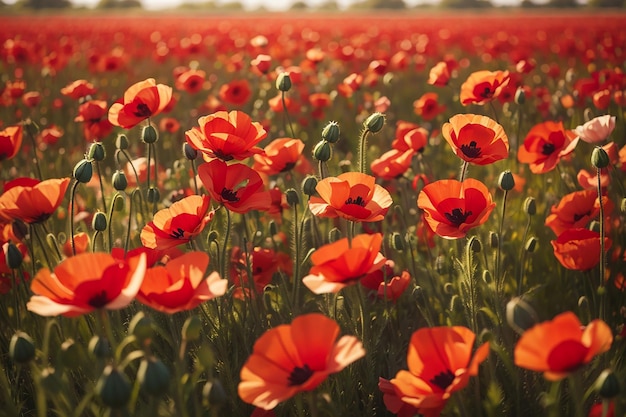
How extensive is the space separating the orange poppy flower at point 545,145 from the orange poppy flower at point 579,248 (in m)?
0.47

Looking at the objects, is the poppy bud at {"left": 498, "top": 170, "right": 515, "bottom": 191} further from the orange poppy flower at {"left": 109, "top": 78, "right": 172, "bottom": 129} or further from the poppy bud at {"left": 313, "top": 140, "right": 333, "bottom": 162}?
the orange poppy flower at {"left": 109, "top": 78, "right": 172, "bottom": 129}

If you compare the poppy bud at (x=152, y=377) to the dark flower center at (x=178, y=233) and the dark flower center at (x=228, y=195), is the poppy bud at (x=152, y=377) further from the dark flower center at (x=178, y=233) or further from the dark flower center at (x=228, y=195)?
the dark flower center at (x=228, y=195)

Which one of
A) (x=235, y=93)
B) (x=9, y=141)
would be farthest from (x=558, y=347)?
(x=235, y=93)

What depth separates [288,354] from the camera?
1.03 m

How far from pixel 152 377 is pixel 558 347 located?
636 mm

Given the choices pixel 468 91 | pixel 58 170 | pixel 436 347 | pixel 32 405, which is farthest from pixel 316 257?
pixel 58 170

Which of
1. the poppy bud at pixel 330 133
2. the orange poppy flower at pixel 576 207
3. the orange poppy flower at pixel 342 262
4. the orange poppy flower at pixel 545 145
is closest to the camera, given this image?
the orange poppy flower at pixel 342 262

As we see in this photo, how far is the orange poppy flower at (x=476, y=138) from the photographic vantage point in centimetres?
156

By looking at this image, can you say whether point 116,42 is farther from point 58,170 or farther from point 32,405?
point 32,405

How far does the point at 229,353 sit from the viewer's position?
1634mm

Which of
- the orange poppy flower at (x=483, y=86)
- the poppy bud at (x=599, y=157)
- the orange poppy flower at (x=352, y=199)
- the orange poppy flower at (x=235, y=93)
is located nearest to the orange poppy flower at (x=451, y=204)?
the orange poppy flower at (x=352, y=199)

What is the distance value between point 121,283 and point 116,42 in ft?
27.5

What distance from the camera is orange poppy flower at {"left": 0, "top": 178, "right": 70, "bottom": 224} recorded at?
53.1 inches

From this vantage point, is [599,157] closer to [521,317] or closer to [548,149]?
[548,149]
